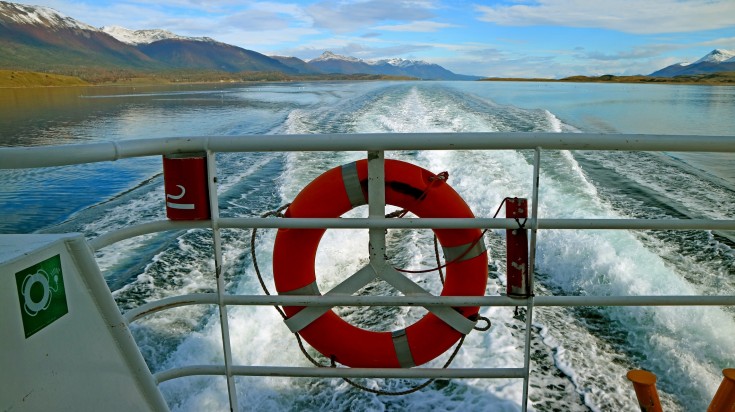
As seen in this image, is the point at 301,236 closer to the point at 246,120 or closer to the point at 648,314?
the point at 648,314

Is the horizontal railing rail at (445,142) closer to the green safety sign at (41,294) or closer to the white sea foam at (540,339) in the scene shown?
the green safety sign at (41,294)

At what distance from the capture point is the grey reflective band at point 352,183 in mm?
1753

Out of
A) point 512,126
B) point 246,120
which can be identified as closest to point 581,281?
point 512,126

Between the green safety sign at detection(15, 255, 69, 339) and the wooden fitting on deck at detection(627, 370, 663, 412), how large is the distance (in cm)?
151

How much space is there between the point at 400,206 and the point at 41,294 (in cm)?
105

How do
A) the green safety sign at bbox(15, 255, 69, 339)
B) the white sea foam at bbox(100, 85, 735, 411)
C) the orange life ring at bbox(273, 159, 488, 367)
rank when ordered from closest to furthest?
1. the green safety sign at bbox(15, 255, 69, 339)
2. the orange life ring at bbox(273, 159, 488, 367)
3. the white sea foam at bbox(100, 85, 735, 411)

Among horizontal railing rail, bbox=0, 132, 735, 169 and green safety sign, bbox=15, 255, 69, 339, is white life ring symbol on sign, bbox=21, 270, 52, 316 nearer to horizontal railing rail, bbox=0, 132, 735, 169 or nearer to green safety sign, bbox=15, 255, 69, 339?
green safety sign, bbox=15, 255, 69, 339

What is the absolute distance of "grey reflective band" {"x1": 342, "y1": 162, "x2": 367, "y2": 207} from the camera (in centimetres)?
175

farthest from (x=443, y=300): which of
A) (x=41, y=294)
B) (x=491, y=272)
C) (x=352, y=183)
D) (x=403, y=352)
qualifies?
(x=491, y=272)

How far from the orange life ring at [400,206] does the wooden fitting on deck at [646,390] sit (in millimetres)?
503

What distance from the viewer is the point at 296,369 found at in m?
1.66

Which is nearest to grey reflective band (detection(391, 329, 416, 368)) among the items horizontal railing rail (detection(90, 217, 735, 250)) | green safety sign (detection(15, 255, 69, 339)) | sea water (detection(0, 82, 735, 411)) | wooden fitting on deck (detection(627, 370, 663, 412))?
sea water (detection(0, 82, 735, 411))

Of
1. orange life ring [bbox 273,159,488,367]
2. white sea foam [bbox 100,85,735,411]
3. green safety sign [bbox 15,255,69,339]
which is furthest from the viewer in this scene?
white sea foam [bbox 100,85,735,411]

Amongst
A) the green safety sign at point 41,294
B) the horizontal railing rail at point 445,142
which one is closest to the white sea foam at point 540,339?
the horizontal railing rail at point 445,142
